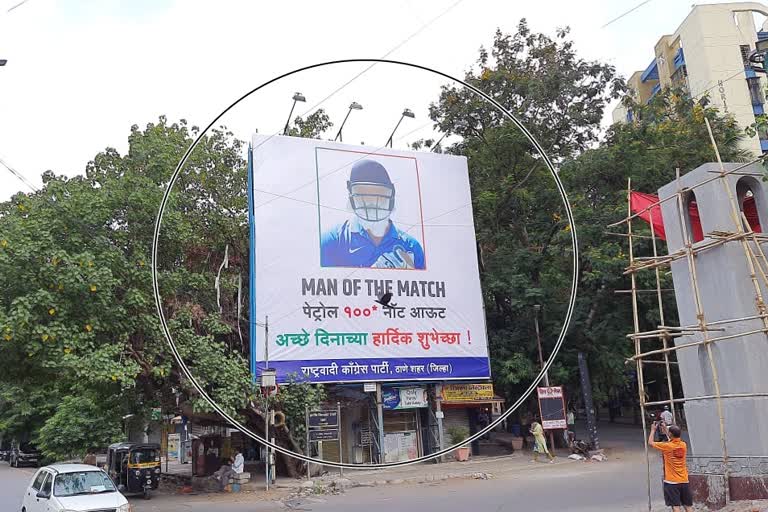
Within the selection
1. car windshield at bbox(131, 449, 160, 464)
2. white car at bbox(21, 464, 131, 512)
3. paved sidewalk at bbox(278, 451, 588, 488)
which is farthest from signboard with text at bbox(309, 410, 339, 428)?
white car at bbox(21, 464, 131, 512)

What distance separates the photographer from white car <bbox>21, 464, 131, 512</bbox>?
9867mm

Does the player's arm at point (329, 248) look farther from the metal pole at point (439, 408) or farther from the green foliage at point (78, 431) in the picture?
the green foliage at point (78, 431)

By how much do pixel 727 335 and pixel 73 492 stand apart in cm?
1034

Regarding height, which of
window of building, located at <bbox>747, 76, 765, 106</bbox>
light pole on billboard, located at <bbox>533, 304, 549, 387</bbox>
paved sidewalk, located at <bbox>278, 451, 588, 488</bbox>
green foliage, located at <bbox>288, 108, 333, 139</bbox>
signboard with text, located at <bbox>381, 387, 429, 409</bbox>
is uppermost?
window of building, located at <bbox>747, 76, 765, 106</bbox>

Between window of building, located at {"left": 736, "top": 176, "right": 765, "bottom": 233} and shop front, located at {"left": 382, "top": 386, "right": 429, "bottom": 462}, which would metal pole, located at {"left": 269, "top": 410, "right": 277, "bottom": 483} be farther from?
window of building, located at {"left": 736, "top": 176, "right": 765, "bottom": 233}

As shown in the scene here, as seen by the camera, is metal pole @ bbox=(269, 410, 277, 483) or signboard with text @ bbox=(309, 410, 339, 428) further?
signboard with text @ bbox=(309, 410, 339, 428)

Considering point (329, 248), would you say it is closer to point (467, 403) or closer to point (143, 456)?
point (467, 403)

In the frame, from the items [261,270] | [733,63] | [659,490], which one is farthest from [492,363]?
[733,63]

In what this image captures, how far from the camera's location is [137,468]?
1614 cm

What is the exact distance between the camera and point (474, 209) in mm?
24766

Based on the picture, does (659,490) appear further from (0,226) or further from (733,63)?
(733,63)

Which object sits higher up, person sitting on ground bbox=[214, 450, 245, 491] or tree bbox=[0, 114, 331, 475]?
tree bbox=[0, 114, 331, 475]

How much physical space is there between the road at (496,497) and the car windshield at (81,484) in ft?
9.58

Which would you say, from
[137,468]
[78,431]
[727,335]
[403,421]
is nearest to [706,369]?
[727,335]
